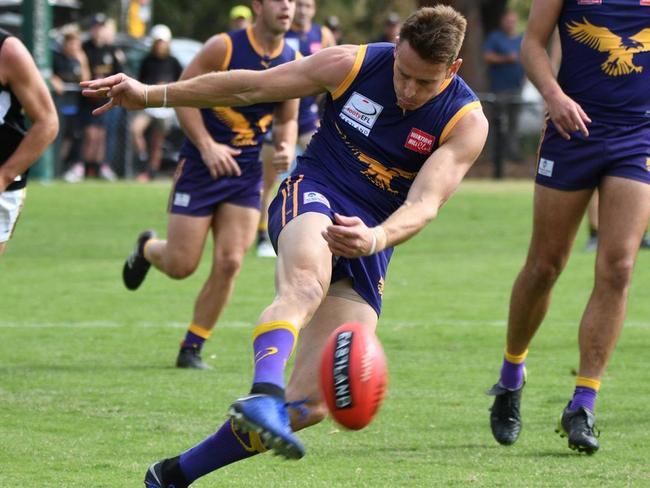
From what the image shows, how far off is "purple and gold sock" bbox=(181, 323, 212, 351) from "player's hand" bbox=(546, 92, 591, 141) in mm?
2928

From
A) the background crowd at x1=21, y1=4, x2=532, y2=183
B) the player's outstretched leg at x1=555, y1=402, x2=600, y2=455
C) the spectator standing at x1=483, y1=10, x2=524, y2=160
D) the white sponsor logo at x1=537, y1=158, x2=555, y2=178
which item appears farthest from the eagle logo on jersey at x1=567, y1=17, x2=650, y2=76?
the spectator standing at x1=483, y1=10, x2=524, y2=160

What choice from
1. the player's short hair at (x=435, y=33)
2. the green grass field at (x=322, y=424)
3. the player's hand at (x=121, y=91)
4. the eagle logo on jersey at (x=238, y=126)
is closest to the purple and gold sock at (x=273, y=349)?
the green grass field at (x=322, y=424)

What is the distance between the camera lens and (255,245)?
49.3 ft

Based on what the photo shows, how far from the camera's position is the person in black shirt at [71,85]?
22.2m

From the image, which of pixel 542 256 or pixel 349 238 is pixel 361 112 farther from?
pixel 542 256

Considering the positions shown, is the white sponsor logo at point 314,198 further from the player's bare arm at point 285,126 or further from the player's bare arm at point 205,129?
the player's bare arm at point 205,129

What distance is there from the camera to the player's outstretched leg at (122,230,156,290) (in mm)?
9727

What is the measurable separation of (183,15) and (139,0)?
10369 millimetres

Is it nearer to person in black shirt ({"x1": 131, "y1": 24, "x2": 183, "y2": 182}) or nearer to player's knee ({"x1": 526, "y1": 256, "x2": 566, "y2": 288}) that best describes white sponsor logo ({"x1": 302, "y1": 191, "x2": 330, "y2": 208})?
Answer: player's knee ({"x1": 526, "y1": 256, "x2": 566, "y2": 288})

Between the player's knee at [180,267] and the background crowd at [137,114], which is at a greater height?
the player's knee at [180,267]

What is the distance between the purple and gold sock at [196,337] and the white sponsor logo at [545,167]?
2.69 m

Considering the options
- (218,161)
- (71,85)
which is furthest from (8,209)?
(71,85)

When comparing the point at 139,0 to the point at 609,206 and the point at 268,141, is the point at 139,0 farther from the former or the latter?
the point at 609,206

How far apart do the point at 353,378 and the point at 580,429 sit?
199cm
